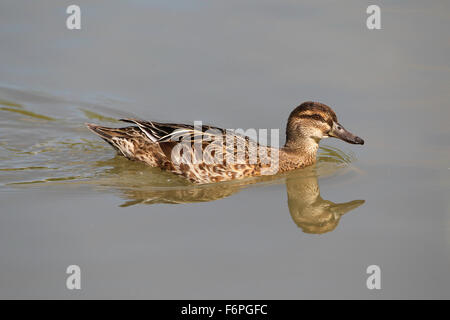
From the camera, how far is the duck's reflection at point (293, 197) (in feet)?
28.3

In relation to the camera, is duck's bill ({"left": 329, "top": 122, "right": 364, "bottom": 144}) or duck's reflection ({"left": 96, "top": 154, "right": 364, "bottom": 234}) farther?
duck's bill ({"left": 329, "top": 122, "right": 364, "bottom": 144})

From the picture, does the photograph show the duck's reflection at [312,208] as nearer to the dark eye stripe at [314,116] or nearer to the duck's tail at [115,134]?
the dark eye stripe at [314,116]

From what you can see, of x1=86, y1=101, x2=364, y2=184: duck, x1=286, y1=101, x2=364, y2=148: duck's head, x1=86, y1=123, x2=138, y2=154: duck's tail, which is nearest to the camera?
x1=86, y1=101, x2=364, y2=184: duck

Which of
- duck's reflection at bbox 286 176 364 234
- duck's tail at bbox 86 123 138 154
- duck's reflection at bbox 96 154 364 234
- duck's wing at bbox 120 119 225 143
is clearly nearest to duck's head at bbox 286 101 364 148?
duck's reflection at bbox 96 154 364 234

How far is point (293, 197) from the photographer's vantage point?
30.7 ft

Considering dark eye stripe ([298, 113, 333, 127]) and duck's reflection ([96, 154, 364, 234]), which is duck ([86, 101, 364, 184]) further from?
duck's reflection ([96, 154, 364, 234])

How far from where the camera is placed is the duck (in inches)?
386

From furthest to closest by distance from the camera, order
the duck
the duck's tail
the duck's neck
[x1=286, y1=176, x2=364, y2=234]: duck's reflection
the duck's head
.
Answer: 1. the duck's tail
2. the duck's neck
3. the duck's head
4. the duck
5. [x1=286, y1=176, x2=364, y2=234]: duck's reflection

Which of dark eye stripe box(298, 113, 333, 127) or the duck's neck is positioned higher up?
dark eye stripe box(298, 113, 333, 127)

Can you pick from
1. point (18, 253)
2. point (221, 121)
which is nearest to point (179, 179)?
point (221, 121)

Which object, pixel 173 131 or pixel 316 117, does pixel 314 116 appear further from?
pixel 173 131

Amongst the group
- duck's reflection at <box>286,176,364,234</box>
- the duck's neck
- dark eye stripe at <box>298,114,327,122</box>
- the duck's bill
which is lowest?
duck's reflection at <box>286,176,364,234</box>

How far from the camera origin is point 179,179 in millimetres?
9969

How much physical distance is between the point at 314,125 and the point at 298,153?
1.65ft
